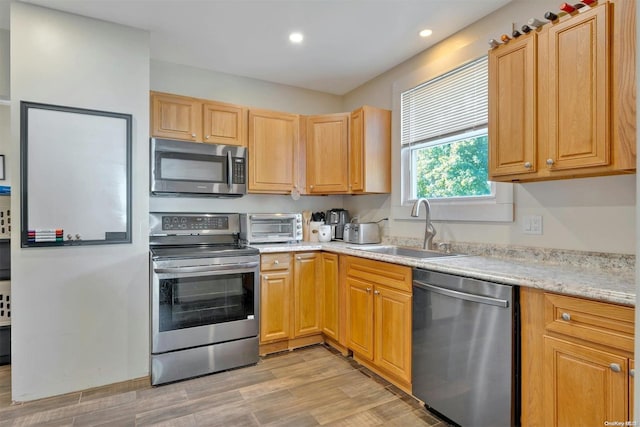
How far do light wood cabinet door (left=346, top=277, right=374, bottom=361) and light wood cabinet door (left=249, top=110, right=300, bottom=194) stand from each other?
1.24 metres

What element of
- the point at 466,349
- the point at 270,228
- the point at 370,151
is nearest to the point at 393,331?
the point at 466,349

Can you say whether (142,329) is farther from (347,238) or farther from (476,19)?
(476,19)

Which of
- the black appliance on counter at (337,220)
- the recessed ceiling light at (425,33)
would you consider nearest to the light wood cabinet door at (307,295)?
the black appliance on counter at (337,220)

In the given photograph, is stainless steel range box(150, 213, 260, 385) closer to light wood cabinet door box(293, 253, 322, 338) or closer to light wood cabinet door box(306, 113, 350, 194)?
light wood cabinet door box(293, 253, 322, 338)

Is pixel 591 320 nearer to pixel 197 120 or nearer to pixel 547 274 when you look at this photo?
pixel 547 274

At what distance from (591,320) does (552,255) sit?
0.76 m

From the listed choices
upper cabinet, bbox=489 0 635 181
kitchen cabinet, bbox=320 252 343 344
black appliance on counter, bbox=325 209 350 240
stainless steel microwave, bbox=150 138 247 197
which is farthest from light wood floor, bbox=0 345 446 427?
upper cabinet, bbox=489 0 635 181

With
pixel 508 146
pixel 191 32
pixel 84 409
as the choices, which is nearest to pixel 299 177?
pixel 191 32

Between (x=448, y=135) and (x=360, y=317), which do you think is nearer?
(x=360, y=317)

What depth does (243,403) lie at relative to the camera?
2.22 meters

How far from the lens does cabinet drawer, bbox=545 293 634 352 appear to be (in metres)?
1.28

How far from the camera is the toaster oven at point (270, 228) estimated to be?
3.22 meters

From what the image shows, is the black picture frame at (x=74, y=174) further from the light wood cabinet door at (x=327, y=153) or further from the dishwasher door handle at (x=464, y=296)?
the dishwasher door handle at (x=464, y=296)

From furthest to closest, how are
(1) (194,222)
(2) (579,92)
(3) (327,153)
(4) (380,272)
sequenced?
(3) (327,153) → (1) (194,222) → (4) (380,272) → (2) (579,92)
